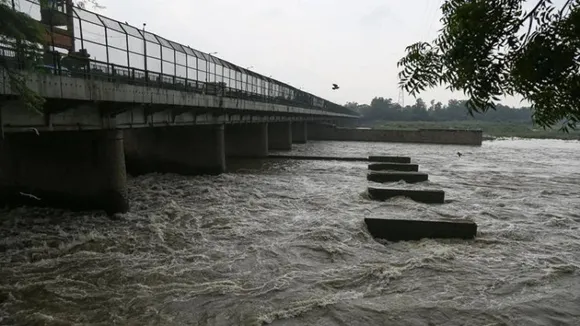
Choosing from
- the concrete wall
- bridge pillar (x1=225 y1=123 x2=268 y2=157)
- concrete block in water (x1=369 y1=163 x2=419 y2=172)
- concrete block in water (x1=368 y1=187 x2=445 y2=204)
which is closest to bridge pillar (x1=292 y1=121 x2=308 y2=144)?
the concrete wall

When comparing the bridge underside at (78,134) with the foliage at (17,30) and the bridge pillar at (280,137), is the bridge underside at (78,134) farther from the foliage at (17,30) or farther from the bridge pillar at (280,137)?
the bridge pillar at (280,137)

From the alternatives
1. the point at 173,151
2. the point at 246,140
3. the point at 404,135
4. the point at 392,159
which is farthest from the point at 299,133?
the point at 173,151

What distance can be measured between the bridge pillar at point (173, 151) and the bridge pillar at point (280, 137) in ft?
Result: 75.0

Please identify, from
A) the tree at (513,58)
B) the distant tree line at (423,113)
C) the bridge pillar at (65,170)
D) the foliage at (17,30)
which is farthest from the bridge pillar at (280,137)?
the distant tree line at (423,113)

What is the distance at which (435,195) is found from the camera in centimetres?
1977

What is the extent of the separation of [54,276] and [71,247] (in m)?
2.43

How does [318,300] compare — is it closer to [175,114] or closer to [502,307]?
[502,307]

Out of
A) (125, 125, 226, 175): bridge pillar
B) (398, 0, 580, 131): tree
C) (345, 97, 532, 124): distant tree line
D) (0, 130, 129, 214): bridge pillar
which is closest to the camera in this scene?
(398, 0, 580, 131): tree

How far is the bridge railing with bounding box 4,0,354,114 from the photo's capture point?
12.7 m

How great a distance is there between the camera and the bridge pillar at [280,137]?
5125 cm

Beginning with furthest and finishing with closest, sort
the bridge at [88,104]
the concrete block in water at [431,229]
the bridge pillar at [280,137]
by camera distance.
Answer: the bridge pillar at [280,137], the concrete block in water at [431,229], the bridge at [88,104]

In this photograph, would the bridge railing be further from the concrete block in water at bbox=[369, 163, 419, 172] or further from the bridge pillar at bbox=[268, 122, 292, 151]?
the bridge pillar at bbox=[268, 122, 292, 151]

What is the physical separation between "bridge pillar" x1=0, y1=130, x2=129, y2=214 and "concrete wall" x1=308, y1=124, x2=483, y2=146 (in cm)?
5810

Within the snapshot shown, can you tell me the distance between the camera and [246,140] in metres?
40.2
